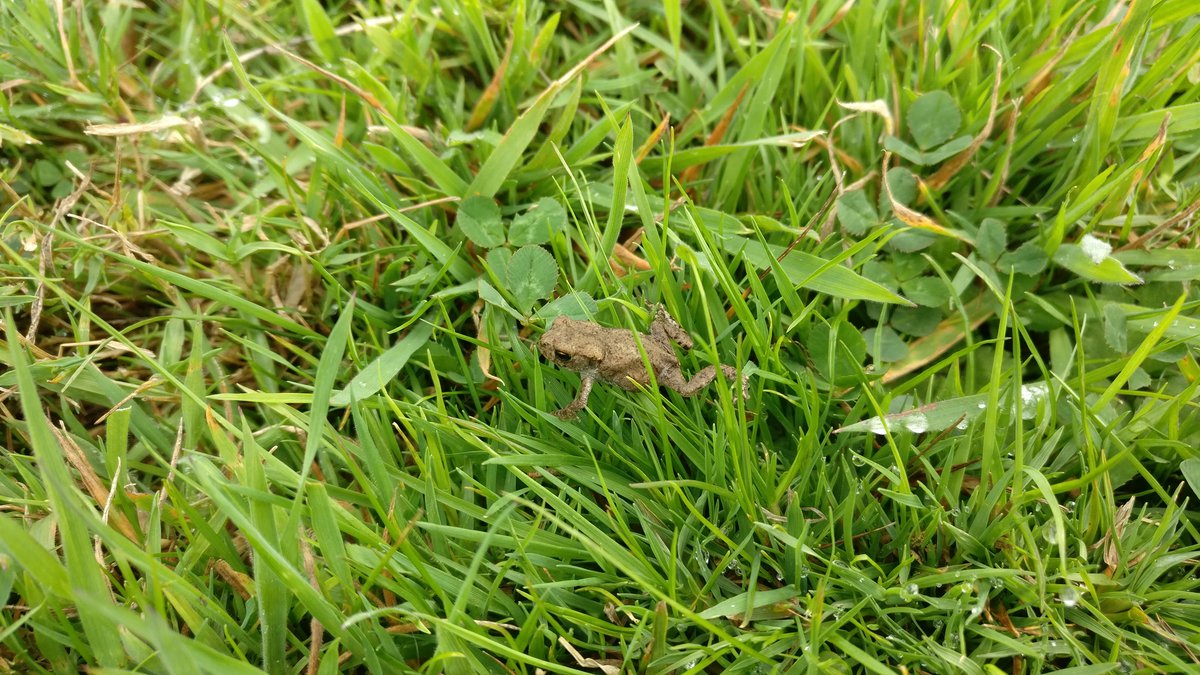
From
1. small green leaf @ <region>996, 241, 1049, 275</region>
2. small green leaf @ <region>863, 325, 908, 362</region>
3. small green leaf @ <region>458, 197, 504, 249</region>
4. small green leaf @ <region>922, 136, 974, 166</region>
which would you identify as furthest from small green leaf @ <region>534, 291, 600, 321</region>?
small green leaf @ <region>996, 241, 1049, 275</region>

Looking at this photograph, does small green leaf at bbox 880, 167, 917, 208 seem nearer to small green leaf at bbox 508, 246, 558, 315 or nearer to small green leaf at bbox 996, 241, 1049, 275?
small green leaf at bbox 996, 241, 1049, 275

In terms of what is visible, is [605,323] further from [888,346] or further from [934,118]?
[934,118]

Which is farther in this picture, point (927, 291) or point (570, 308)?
point (927, 291)

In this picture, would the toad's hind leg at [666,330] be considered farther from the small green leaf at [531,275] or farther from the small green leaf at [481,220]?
the small green leaf at [481,220]

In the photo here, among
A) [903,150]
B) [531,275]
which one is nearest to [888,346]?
[903,150]

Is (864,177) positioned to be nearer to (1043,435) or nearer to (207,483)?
(1043,435)

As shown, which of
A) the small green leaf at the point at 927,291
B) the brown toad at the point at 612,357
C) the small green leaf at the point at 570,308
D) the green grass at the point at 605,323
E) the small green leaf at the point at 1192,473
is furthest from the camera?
the small green leaf at the point at 927,291

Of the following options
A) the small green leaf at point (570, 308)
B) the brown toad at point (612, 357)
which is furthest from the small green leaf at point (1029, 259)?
the small green leaf at point (570, 308)
